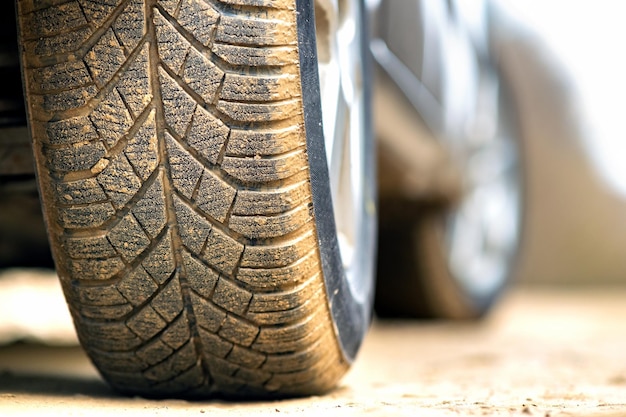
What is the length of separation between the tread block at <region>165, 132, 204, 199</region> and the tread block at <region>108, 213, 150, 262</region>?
10 cm

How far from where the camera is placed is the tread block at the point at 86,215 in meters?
1.28

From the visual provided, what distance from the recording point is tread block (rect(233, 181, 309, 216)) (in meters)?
1.26

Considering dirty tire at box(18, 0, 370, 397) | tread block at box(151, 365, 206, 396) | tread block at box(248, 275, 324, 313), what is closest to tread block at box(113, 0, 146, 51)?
dirty tire at box(18, 0, 370, 397)

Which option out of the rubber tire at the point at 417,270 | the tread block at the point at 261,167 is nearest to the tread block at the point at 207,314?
the tread block at the point at 261,167

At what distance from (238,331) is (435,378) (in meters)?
0.79

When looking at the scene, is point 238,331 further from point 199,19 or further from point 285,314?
point 199,19

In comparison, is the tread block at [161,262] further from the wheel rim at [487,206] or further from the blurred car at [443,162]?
the wheel rim at [487,206]

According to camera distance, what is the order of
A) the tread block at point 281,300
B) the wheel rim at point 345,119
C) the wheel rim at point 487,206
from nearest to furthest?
the tread block at point 281,300
the wheel rim at point 345,119
the wheel rim at point 487,206

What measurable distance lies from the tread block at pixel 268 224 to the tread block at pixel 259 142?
101 millimetres

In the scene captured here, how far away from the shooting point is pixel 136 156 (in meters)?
1.24

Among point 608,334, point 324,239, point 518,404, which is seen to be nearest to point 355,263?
point 324,239

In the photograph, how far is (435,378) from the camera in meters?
1.97

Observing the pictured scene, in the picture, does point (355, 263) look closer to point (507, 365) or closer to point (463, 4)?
point (507, 365)

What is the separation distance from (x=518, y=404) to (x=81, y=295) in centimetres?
77
